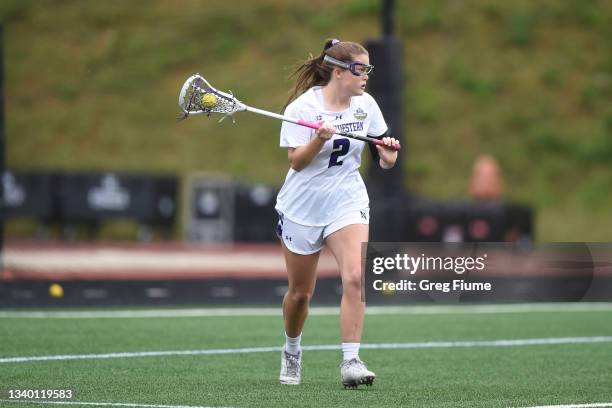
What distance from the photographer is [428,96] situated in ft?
107

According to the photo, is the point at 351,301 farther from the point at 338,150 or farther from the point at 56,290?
the point at 56,290

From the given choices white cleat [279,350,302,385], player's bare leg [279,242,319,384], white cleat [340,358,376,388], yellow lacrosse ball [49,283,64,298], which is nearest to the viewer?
white cleat [340,358,376,388]

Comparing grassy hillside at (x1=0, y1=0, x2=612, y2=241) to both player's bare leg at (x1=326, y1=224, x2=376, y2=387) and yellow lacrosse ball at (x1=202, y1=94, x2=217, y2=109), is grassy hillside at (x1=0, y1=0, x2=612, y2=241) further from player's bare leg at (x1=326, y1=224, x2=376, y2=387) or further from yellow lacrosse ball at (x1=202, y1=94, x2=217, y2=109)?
player's bare leg at (x1=326, y1=224, x2=376, y2=387)

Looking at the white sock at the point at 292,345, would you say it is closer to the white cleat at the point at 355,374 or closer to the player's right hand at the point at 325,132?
the white cleat at the point at 355,374

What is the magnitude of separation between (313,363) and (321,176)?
1.76 metres

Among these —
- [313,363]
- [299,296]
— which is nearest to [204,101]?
[299,296]

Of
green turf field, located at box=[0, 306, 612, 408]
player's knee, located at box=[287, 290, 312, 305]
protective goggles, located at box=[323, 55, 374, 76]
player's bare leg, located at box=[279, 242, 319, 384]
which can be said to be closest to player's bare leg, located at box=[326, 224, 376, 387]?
green turf field, located at box=[0, 306, 612, 408]

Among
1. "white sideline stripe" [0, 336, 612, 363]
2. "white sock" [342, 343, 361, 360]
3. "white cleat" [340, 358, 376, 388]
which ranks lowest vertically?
"white sideline stripe" [0, 336, 612, 363]

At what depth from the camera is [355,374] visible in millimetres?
6984

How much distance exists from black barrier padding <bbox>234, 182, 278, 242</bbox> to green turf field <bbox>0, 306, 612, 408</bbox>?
456 inches

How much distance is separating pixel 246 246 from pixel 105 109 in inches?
409

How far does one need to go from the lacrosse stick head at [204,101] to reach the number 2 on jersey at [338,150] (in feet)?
2.12

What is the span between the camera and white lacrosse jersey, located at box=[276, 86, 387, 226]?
7.21 m

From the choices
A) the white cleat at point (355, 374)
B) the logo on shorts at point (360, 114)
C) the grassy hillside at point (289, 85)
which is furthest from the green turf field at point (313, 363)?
the grassy hillside at point (289, 85)
